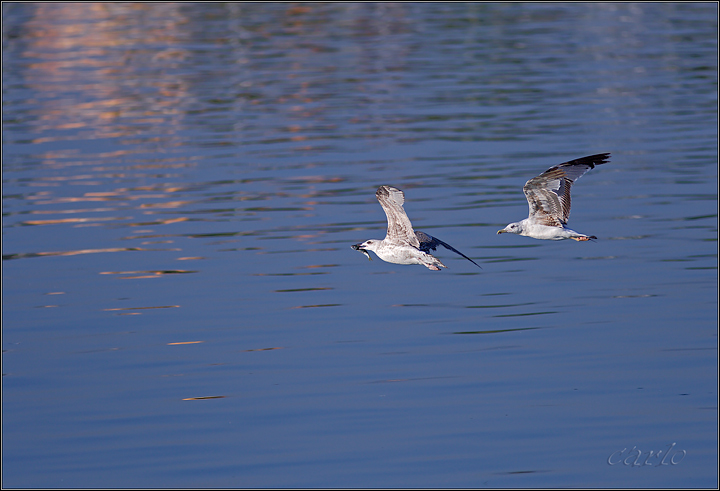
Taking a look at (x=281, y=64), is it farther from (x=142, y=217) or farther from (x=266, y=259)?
(x=266, y=259)

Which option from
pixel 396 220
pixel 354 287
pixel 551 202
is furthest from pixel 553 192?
pixel 354 287

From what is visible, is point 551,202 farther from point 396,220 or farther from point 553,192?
point 396,220

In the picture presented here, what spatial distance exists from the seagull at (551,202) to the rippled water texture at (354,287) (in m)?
1.70

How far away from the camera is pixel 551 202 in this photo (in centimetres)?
1505

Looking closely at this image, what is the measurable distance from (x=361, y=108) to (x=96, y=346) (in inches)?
808

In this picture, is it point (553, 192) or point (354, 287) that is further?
point (354, 287)

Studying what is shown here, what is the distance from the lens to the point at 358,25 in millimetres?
56812

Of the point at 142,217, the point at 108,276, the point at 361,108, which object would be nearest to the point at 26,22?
the point at 361,108

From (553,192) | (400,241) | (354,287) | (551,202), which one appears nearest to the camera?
(400,241)

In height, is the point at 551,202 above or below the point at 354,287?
above

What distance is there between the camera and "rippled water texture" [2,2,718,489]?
13156 millimetres

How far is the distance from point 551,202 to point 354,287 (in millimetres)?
4586

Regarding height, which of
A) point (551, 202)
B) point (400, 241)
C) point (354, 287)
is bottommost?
point (354, 287)

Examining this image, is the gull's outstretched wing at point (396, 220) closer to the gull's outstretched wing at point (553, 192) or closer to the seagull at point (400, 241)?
the seagull at point (400, 241)
